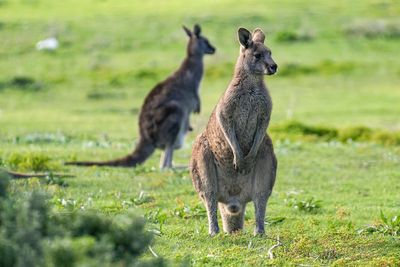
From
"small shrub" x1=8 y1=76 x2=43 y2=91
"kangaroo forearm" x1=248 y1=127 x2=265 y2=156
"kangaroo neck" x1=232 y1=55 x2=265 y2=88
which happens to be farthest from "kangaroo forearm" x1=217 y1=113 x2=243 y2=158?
"small shrub" x1=8 y1=76 x2=43 y2=91

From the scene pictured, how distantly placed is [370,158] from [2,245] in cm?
1099

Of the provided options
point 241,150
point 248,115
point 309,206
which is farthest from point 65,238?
point 309,206

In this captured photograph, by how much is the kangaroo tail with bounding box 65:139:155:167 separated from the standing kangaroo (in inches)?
187

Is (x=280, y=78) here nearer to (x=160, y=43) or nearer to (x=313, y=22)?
(x=160, y=43)

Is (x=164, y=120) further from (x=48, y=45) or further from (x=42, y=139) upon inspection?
(x=48, y=45)

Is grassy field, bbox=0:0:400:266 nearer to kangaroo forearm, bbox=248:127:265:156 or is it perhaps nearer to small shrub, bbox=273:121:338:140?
small shrub, bbox=273:121:338:140

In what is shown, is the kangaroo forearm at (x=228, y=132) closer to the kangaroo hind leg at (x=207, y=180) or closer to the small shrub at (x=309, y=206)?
the kangaroo hind leg at (x=207, y=180)

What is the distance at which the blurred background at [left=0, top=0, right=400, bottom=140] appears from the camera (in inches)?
1011

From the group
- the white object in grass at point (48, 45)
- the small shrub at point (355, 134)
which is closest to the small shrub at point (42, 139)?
the small shrub at point (355, 134)

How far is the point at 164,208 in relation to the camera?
32.1 feet

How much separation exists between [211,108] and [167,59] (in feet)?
30.2

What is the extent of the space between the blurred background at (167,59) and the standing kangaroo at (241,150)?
1237 cm

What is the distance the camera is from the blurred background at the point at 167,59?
2567 centimetres

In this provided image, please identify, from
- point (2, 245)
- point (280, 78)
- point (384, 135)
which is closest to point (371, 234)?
point (2, 245)
